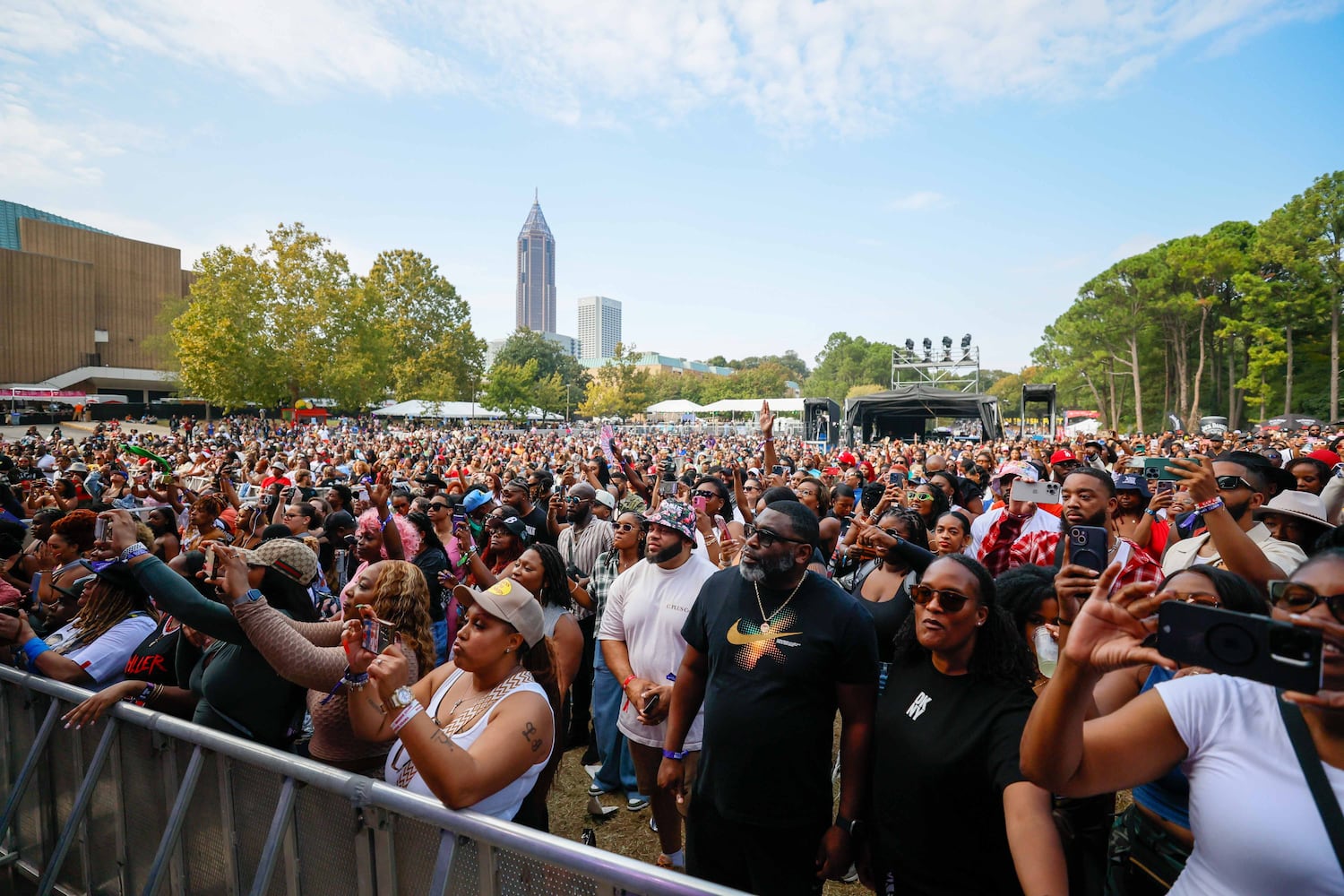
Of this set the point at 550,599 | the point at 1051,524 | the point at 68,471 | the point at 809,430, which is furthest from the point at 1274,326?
the point at 68,471

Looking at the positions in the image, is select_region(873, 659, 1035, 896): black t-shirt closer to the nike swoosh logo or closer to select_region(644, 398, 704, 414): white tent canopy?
the nike swoosh logo

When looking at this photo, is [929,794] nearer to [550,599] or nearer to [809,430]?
[550,599]

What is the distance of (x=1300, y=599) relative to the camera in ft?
4.32

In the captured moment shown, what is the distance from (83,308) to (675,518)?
7819 centimetres

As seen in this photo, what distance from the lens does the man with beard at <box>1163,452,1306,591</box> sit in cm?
251

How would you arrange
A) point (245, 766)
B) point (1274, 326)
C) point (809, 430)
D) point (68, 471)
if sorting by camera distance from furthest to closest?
point (1274, 326) < point (809, 430) < point (68, 471) < point (245, 766)

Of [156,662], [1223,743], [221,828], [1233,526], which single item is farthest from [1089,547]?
[156,662]

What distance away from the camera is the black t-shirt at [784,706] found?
2518mm

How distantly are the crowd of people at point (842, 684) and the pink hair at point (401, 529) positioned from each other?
778mm

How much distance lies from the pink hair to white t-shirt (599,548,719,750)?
2322 millimetres

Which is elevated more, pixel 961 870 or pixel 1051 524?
pixel 1051 524

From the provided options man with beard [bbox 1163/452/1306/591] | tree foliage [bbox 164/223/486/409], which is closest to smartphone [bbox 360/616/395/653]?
man with beard [bbox 1163/452/1306/591]

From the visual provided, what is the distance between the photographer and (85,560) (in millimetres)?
4254

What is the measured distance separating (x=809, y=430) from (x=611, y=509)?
996 inches
